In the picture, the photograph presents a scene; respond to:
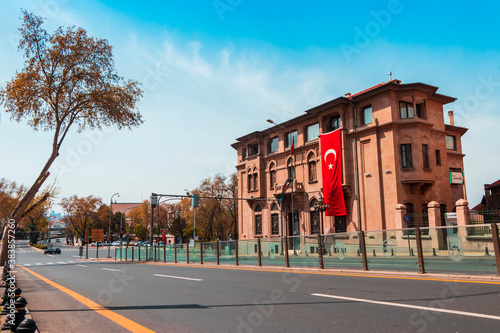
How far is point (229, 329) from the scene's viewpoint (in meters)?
5.45

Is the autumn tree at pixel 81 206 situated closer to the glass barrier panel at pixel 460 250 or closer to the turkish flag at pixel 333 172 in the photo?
the turkish flag at pixel 333 172

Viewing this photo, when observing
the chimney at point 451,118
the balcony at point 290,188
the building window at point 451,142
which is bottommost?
the balcony at point 290,188

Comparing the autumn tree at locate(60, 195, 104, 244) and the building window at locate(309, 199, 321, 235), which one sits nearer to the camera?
the building window at locate(309, 199, 321, 235)

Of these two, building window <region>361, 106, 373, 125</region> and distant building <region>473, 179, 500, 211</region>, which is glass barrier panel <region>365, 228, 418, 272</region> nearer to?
building window <region>361, 106, 373, 125</region>

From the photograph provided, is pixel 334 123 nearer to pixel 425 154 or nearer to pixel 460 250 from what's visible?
pixel 425 154

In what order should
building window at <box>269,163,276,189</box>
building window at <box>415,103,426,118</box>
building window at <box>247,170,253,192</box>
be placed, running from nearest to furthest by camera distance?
building window at <box>415,103,426,118</box>
building window at <box>269,163,276,189</box>
building window at <box>247,170,253,192</box>

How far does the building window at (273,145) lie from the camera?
145 ft

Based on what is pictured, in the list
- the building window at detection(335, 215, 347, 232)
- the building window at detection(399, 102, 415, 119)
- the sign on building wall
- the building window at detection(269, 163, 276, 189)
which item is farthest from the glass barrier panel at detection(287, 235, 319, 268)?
the building window at detection(269, 163, 276, 189)

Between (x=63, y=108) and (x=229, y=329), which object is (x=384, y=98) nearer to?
(x=63, y=108)

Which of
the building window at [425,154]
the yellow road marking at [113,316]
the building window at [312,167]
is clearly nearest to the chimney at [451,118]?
the building window at [425,154]

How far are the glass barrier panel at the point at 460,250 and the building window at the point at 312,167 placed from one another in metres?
26.1

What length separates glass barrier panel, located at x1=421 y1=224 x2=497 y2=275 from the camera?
1027 centimetres

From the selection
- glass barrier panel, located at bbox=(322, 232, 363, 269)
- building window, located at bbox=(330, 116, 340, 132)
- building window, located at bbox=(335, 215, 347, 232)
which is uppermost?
building window, located at bbox=(330, 116, 340, 132)

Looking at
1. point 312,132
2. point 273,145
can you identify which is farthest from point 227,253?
point 273,145
